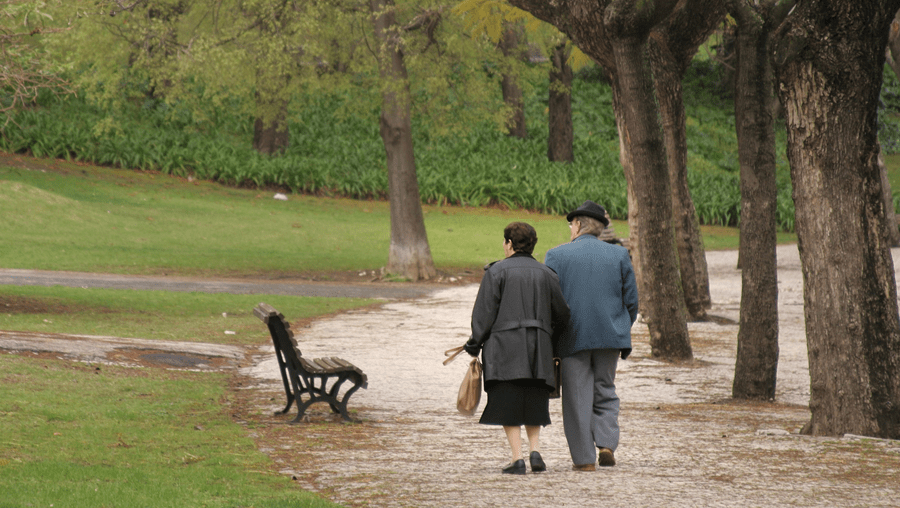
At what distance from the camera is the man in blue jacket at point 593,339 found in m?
6.11

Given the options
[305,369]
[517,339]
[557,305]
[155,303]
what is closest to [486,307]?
[517,339]

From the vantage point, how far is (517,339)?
19.5 ft

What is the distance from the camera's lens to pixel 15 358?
9.39 meters

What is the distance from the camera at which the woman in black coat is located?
5961 millimetres

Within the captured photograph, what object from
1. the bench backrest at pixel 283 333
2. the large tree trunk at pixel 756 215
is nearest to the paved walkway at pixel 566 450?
the large tree trunk at pixel 756 215

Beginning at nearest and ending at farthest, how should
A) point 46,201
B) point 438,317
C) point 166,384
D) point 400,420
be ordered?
point 400,420
point 166,384
point 438,317
point 46,201

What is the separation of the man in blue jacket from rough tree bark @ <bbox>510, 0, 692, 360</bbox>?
4873mm

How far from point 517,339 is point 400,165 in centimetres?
1613

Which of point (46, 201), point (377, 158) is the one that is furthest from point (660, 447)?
point (377, 158)

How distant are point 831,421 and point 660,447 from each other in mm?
1433

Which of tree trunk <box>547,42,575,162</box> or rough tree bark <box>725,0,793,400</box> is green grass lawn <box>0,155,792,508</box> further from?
tree trunk <box>547,42,575,162</box>

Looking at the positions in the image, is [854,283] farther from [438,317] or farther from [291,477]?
[438,317]

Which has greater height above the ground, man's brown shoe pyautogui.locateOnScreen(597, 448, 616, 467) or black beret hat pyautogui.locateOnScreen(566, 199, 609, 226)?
black beret hat pyautogui.locateOnScreen(566, 199, 609, 226)

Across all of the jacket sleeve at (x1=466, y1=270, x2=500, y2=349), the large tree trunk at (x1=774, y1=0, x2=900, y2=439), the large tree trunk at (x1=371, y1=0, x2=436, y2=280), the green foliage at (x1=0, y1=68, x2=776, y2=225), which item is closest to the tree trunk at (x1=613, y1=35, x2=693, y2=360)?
the large tree trunk at (x1=774, y1=0, x2=900, y2=439)
